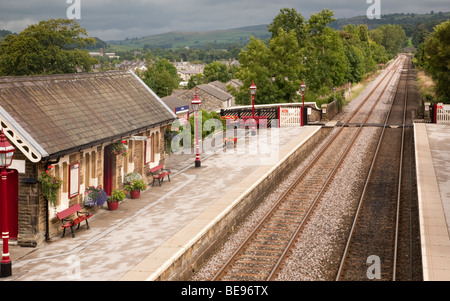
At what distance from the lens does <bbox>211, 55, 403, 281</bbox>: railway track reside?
13953 mm

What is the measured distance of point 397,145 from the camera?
3284 cm

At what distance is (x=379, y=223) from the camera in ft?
59.6

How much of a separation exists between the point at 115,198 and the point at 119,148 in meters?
1.67

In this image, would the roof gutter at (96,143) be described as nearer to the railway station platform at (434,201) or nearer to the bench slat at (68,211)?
the bench slat at (68,211)

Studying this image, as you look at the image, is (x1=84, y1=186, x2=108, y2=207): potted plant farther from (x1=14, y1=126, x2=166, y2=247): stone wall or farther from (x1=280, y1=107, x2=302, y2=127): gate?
(x1=280, y1=107, x2=302, y2=127): gate

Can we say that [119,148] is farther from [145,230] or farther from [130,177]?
[145,230]

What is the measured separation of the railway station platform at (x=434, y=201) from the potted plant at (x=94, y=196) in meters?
9.37

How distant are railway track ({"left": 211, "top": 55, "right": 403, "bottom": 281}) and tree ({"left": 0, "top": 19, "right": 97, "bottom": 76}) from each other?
39938 mm

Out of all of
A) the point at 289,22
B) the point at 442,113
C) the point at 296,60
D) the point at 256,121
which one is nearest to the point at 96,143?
the point at 256,121

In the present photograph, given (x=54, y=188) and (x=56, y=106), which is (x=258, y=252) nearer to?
(x=54, y=188)

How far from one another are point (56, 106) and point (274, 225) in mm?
7684

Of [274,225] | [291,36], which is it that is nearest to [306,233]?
[274,225]

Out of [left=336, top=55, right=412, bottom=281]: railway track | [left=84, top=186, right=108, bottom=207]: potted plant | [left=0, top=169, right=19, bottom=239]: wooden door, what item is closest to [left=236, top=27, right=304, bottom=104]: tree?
[left=336, top=55, right=412, bottom=281]: railway track

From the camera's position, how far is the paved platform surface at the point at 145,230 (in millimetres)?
12609
